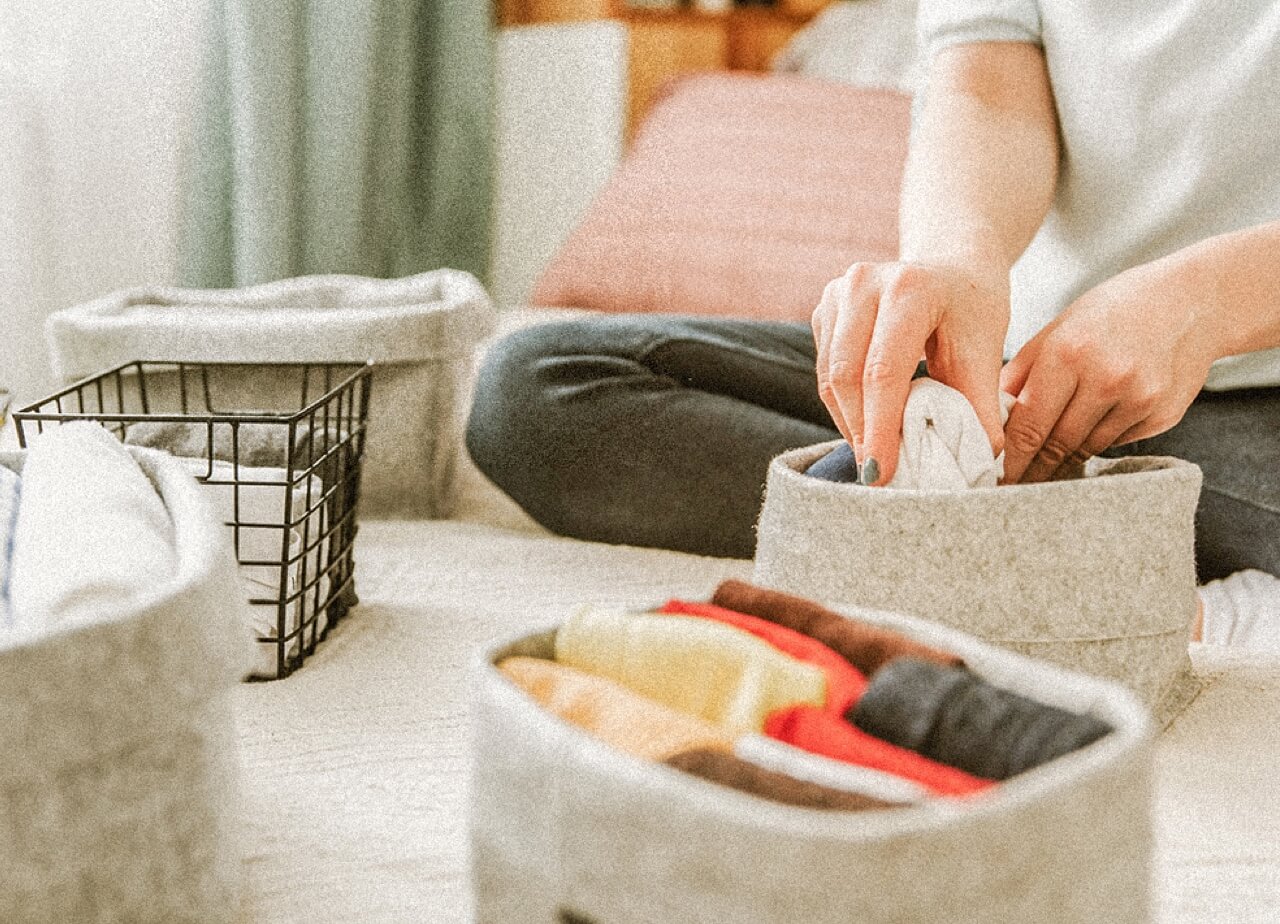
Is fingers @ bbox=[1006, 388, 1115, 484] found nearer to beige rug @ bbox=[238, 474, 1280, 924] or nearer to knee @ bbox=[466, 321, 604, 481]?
beige rug @ bbox=[238, 474, 1280, 924]

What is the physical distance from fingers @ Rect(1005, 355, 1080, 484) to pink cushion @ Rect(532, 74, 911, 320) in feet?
2.68

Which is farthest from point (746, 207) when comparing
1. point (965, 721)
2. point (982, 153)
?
point (965, 721)

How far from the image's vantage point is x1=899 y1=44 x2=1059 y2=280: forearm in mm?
925

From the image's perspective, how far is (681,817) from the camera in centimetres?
34

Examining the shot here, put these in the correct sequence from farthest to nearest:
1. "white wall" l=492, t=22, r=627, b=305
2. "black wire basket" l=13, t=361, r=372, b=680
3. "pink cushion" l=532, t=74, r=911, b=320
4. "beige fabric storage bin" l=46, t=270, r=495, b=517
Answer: "white wall" l=492, t=22, r=627, b=305
"pink cushion" l=532, t=74, r=911, b=320
"beige fabric storage bin" l=46, t=270, r=495, b=517
"black wire basket" l=13, t=361, r=372, b=680

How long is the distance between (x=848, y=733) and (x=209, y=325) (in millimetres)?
749

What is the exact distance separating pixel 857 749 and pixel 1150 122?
758 mm

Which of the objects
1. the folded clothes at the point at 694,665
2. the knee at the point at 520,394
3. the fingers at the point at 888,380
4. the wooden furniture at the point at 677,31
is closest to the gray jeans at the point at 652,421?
the knee at the point at 520,394

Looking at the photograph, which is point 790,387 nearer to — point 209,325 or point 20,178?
point 209,325

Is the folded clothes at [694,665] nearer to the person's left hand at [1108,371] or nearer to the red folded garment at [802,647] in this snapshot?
the red folded garment at [802,647]

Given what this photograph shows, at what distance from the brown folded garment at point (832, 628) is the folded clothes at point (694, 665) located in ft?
0.10

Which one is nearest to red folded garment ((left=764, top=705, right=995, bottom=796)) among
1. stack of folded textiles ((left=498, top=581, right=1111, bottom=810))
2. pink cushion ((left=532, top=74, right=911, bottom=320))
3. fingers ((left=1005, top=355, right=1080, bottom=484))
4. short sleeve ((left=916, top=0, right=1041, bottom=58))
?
stack of folded textiles ((left=498, top=581, right=1111, bottom=810))

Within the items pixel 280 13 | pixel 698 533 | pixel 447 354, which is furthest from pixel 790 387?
pixel 280 13

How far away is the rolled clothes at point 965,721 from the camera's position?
39 cm
